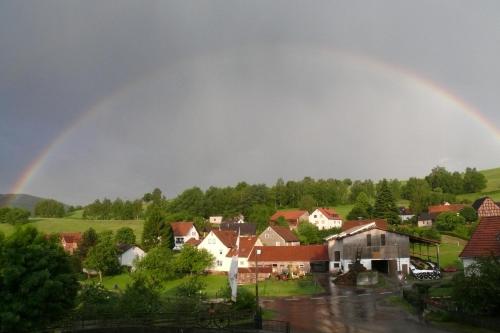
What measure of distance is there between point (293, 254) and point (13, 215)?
10626 cm

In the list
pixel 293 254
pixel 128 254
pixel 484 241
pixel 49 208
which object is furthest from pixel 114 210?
pixel 484 241

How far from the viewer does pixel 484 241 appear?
129ft

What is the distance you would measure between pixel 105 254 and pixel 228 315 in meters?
48.1

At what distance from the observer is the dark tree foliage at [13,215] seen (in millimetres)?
140575

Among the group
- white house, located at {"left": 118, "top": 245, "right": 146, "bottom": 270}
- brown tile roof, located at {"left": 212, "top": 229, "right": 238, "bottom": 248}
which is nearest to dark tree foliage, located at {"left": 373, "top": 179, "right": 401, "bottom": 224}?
brown tile roof, located at {"left": 212, "top": 229, "right": 238, "bottom": 248}

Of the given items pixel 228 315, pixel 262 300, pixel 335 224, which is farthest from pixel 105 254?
pixel 335 224

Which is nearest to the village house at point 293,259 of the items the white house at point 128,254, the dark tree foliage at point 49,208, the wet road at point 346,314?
the wet road at point 346,314

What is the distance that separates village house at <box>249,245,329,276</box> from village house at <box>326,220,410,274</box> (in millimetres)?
5709

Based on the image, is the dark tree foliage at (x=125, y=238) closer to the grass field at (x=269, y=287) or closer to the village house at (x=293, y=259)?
the grass field at (x=269, y=287)

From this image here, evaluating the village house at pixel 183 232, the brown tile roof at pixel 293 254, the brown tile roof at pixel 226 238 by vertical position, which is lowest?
the brown tile roof at pixel 293 254

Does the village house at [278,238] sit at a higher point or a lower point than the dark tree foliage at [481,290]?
higher

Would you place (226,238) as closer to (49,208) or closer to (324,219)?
(324,219)

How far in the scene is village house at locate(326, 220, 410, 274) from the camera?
6216 cm

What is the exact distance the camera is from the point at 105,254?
70.5 m
